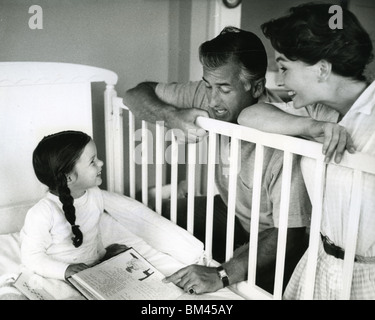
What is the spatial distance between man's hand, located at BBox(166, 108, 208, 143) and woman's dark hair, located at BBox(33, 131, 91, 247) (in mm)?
210

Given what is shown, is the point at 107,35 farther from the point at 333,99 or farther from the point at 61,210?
the point at 333,99

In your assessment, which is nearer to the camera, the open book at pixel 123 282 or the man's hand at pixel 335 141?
the man's hand at pixel 335 141

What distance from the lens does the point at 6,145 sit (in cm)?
104

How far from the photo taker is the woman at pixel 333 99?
29.3 inches

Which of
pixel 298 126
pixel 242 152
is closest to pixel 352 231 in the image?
pixel 298 126

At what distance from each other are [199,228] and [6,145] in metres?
0.52

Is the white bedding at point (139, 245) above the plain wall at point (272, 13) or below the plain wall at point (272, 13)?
below

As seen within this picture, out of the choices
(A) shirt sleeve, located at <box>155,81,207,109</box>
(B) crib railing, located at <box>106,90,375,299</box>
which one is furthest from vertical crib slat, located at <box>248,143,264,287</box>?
(A) shirt sleeve, located at <box>155,81,207,109</box>

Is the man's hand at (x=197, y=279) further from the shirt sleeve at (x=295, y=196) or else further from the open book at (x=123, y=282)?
the shirt sleeve at (x=295, y=196)

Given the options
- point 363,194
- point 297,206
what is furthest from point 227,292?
point 363,194

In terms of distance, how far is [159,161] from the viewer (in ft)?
3.71

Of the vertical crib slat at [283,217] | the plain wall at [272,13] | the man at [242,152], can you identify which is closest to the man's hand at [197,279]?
the man at [242,152]

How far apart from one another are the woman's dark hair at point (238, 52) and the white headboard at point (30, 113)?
254mm
